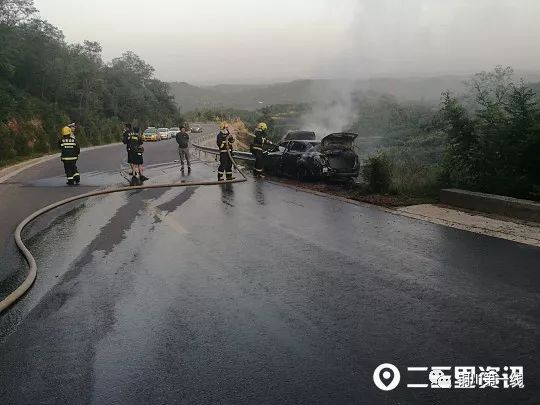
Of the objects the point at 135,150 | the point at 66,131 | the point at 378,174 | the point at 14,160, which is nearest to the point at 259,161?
the point at 135,150

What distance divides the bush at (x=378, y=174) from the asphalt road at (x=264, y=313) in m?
3.82

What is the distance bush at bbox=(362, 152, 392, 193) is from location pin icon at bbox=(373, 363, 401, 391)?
943 centimetres

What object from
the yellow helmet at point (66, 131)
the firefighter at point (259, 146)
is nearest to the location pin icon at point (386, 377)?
the firefighter at point (259, 146)

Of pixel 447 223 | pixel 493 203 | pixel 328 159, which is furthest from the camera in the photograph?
pixel 328 159

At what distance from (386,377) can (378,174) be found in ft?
31.8

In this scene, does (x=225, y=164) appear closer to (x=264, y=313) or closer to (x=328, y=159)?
(x=328, y=159)

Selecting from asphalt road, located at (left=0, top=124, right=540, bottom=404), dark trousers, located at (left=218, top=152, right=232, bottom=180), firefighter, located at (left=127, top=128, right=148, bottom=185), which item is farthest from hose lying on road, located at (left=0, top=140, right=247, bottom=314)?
firefighter, located at (left=127, top=128, right=148, bottom=185)

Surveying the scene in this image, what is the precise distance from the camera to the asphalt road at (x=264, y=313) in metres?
3.78

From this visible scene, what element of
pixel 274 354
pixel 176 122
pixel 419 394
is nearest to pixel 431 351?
pixel 419 394

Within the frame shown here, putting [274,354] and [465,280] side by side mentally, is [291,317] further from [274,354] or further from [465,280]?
[465,280]

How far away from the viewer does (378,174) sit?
13.1 meters

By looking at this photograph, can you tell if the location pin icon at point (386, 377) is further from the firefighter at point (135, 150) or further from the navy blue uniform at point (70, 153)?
the navy blue uniform at point (70, 153)

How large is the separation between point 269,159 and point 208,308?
13.4 metres

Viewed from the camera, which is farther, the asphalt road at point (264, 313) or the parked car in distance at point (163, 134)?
the parked car in distance at point (163, 134)
